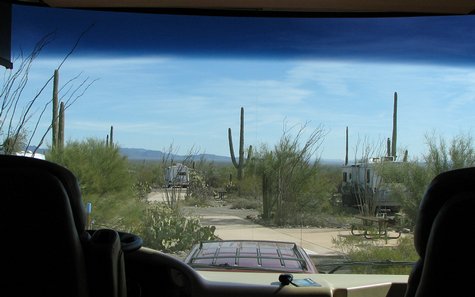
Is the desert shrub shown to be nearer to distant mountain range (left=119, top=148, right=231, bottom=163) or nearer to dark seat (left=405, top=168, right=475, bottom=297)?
distant mountain range (left=119, top=148, right=231, bottom=163)

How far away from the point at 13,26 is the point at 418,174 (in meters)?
4.09

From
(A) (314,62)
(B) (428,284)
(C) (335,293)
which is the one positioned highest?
(A) (314,62)

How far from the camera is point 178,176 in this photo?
5.84 m

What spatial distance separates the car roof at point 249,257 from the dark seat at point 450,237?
5.76ft

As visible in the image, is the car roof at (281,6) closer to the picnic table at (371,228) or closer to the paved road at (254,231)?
the paved road at (254,231)

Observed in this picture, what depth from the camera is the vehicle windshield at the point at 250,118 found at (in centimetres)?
392

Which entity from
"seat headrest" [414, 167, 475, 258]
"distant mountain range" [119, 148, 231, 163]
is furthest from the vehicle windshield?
"seat headrest" [414, 167, 475, 258]

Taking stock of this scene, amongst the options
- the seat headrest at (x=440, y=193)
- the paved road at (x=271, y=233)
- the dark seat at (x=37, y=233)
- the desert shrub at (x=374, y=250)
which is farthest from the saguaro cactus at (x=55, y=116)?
the seat headrest at (x=440, y=193)

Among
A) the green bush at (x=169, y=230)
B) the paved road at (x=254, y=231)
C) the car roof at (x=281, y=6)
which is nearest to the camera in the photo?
the car roof at (x=281, y=6)

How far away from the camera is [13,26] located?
12.5 ft

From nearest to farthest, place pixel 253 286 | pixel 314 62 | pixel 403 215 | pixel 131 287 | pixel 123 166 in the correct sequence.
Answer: pixel 131 287
pixel 253 286
pixel 314 62
pixel 403 215
pixel 123 166

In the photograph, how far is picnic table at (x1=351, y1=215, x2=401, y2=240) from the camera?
17.0 ft

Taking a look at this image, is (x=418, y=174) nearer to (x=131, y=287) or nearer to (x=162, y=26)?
(x=162, y=26)

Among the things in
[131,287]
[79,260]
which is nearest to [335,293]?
[131,287]
